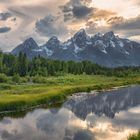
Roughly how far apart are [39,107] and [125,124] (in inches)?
896

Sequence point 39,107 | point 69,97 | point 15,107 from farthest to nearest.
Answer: point 69,97 < point 39,107 < point 15,107

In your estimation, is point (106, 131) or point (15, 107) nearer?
point (106, 131)

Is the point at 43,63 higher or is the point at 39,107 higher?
the point at 43,63

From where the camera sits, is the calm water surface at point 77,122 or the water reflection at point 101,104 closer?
the calm water surface at point 77,122

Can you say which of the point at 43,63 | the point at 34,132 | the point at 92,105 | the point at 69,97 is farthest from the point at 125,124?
the point at 43,63

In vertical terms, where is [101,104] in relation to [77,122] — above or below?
above

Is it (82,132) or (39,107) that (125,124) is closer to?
(82,132)

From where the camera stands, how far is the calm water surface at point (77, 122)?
56.8 metres

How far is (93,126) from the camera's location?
66.1 m

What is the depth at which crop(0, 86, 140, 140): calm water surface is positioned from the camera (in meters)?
56.8

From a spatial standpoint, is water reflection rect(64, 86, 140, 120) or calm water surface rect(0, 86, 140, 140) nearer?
calm water surface rect(0, 86, 140, 140)

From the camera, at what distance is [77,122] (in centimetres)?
7025

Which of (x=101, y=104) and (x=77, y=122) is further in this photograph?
(x=101, y=104)

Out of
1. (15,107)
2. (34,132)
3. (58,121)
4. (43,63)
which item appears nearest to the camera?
(34,132)
